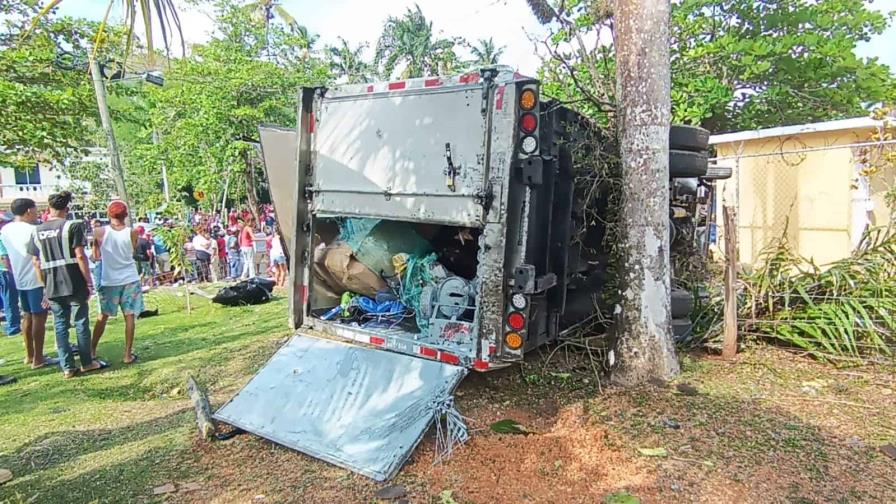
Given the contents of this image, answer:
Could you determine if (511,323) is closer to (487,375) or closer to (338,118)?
(487,375)

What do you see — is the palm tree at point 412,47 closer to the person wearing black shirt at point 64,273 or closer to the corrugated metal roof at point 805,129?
the corrugated metal roof at point 805,129

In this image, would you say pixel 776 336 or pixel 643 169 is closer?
pixel 643 169

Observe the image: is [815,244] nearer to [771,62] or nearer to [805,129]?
[805,129]

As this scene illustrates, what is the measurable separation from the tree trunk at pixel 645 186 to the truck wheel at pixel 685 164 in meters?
0.60

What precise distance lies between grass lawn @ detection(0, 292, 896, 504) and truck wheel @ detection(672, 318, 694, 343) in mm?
218

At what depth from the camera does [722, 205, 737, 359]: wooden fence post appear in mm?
4609

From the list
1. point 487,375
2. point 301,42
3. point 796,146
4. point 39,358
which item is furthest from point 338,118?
point 301,42

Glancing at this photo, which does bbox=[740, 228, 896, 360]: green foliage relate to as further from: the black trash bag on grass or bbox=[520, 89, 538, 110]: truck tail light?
the black trash bag on grass

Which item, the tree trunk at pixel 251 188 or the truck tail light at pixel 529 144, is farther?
the tree trunk at pixel 251 188

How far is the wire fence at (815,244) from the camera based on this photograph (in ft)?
15.1

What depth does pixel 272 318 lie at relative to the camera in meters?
7.77

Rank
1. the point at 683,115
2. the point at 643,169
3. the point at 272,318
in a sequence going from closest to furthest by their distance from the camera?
the point at 643,169
the point at 272,318
the point at 683,115

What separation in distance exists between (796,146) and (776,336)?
490cm

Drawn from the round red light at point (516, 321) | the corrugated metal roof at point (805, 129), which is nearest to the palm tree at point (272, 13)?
the corrugated metal roof at point (805, 129)
